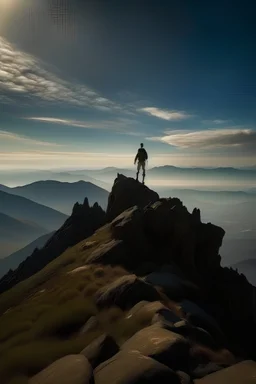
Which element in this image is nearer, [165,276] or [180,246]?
[165,276]

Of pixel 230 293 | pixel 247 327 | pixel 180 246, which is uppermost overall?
pixel 180 246

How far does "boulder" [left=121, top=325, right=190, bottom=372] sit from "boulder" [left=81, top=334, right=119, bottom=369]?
88 cm

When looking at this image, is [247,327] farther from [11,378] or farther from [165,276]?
[11,378]

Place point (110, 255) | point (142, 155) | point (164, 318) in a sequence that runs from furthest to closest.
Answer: point (142, 155)
point (110, 255)
point (164, 318)

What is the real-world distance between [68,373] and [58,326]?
9.66m

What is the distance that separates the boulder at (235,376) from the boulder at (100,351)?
18.6ft

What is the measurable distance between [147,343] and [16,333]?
1511cm

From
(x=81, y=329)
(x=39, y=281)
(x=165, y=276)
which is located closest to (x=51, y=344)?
(x=81, y=329)

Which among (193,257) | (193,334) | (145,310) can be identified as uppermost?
(193,257)

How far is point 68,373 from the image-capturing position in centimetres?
1662

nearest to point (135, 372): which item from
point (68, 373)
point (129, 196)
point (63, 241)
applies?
point (68, 373)

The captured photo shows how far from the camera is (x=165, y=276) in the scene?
117ft

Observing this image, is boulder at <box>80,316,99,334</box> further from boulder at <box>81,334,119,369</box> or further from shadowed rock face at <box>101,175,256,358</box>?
shadowed rock face at <box>101,175,256,358</box>

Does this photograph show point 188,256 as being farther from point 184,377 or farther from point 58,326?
point 184,377
